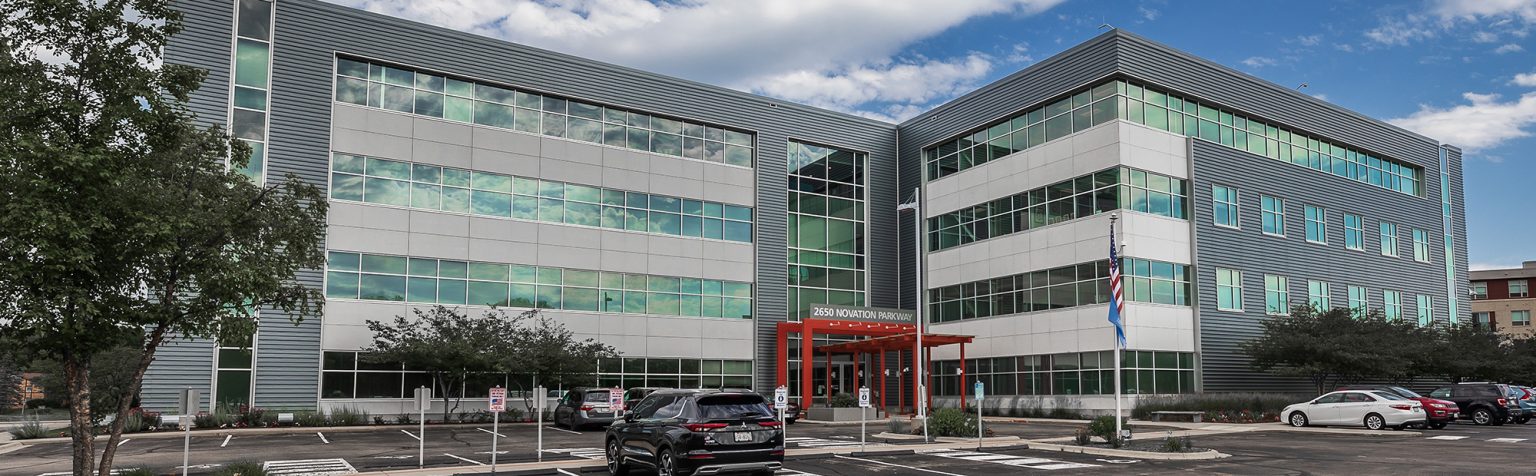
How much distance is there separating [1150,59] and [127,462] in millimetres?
37697

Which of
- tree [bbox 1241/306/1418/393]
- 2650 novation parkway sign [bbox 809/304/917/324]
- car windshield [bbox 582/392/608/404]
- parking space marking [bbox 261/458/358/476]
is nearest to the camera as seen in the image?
parking space marking [bbox 261/458/358/476]

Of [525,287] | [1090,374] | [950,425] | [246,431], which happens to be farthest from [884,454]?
[525,287]

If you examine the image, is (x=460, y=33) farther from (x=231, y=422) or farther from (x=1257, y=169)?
(x=1257, y=169)

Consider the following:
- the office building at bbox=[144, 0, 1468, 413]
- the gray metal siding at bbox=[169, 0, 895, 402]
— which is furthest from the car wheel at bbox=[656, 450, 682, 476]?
the office building at bbox=[144, 0, 1468, 413]

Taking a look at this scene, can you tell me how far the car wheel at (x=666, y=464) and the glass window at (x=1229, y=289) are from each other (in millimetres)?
33210

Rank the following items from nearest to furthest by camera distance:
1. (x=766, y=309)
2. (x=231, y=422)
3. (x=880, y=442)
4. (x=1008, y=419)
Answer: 1. (x=880, y=442)
2. (x=231, y=422)
3. (x=1008, y=419)
4. (x=766, y=309)

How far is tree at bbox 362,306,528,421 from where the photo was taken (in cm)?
3647

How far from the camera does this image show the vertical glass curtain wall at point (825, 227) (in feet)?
165

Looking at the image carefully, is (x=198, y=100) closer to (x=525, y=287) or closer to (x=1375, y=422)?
(x=525, y=287)

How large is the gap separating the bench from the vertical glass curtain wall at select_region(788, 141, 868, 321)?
16.7 metres

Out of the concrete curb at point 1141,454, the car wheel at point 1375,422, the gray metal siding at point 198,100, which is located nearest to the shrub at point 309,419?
the gray metal siding at point 198,100

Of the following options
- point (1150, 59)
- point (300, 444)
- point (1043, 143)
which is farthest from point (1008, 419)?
point (300, 444)

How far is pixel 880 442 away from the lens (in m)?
27.6

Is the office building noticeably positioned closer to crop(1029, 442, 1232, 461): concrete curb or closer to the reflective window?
the reflective window
